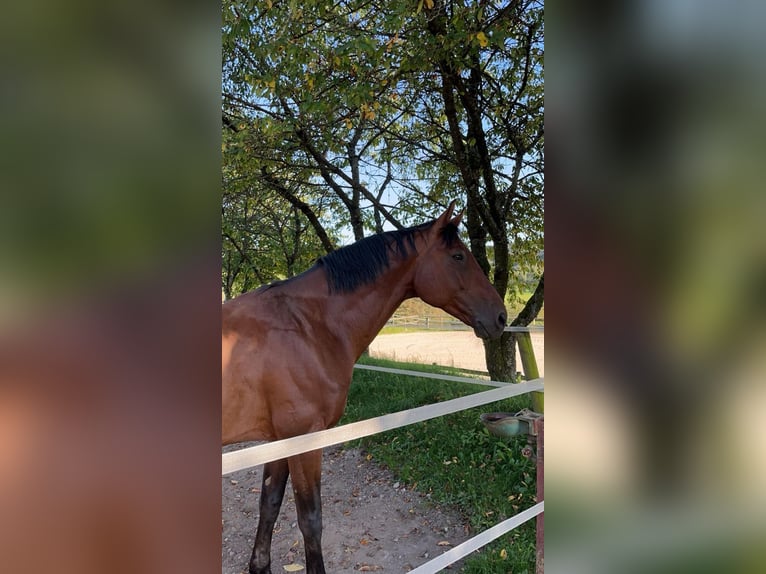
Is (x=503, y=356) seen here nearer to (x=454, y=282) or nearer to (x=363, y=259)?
(x=454, y=282)

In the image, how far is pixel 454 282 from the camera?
2.65 metres

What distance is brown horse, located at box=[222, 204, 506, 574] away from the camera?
7.51 ft

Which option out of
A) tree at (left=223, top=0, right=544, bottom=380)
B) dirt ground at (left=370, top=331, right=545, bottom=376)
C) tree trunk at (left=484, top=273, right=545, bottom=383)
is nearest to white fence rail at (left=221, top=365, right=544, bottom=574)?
tree at (left=223, top=0, right=544, bottom=380)

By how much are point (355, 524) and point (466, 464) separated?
1.01 metres

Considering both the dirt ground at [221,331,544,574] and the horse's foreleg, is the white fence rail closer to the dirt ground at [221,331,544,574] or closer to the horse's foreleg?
the horse's foreleg

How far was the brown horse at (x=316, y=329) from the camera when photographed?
2.29m

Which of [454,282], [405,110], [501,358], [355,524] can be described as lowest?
[355,524]

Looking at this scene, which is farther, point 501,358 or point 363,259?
point 501,358

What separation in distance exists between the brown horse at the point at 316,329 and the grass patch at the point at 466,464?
1.18 meters

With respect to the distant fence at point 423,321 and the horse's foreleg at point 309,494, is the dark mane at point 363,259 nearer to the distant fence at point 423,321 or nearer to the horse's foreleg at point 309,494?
the horse's foreleg at point 309,494
